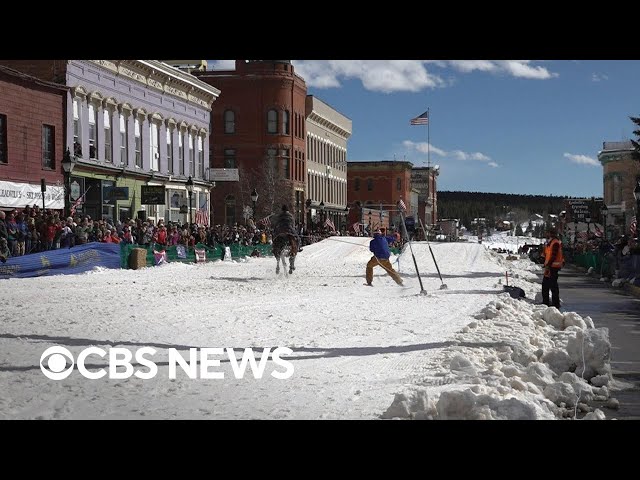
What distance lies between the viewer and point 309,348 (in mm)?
12500

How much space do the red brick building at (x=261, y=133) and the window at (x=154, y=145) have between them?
6.78m

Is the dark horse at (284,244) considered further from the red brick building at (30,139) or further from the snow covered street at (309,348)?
Result: the red brick building at (30,139)

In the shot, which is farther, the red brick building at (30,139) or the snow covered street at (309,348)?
the red brick building at (30,139)

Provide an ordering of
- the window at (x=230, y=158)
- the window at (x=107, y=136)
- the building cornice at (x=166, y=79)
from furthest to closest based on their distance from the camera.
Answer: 1. the window at (x=230, y=158)
2. the building cornice at (x=166, y=79)
3. the window at (x=107, y=136)

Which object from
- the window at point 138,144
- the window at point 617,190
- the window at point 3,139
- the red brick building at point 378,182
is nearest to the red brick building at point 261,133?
the window at point 138,144

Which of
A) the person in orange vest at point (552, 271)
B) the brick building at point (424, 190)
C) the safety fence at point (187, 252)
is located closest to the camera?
the person in orange vest at point (552, 271)

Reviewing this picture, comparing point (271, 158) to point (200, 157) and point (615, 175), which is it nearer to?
point (200, 157)

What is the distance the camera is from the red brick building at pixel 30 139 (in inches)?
1248

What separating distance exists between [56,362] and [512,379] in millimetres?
5166

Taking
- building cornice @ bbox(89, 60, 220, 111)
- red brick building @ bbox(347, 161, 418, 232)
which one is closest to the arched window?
building cornice @ bbox(89, 60, 220, 111)
